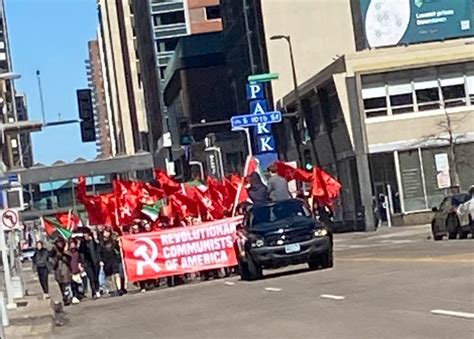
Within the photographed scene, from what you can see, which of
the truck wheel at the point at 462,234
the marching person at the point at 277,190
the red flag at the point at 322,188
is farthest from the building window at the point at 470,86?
the marching person at the point at 277,190

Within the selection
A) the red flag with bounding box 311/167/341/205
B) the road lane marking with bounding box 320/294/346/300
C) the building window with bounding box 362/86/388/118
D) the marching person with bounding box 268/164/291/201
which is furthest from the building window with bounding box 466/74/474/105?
the road lane marking with bounding box 320/294/346/300

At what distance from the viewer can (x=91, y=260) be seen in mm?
39000

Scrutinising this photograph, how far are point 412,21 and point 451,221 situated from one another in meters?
33.9

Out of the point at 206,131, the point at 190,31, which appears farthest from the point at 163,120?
the point at 206,131

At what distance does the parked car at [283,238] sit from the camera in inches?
1147

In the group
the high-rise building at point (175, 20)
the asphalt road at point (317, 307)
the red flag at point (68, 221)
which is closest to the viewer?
the asphalt road at point (317, 307)

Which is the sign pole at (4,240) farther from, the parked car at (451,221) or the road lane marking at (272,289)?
the parked car at (451,221)

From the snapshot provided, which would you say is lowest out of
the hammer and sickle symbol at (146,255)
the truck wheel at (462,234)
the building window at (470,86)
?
the truck wheel at (462,234)

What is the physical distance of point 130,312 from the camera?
2598cm

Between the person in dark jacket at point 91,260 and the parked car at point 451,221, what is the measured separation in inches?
421

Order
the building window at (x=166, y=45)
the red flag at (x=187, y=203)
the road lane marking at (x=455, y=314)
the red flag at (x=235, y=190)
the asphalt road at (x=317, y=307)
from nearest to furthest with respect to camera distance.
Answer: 1. the road lane marking at (x=455, y=314)
2. the asphalt road at (x=317, y=307)
3. the red flag at (x=235, y=190)
4. the red flag at (x=187, y=203)
5. the building window at (x=166, y=45)

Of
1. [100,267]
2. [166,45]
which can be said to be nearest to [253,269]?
[100,267]

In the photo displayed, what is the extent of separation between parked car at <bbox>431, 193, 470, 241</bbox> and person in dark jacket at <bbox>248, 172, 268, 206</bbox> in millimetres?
6128

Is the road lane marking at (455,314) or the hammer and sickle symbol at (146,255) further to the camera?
the hammer and sickle symbol at (146,255)
